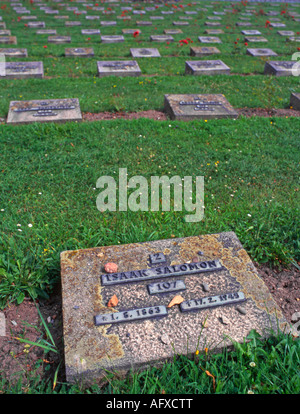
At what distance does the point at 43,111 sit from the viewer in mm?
5262

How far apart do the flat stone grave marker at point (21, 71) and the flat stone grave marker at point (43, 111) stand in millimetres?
1929

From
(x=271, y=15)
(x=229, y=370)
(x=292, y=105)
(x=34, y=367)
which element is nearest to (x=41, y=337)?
(x=34, y=367)

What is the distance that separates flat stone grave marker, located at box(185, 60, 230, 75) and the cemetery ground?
0.58 feet

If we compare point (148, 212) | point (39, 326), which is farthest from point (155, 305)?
point (148, 212)

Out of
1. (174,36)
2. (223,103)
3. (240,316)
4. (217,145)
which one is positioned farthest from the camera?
(174,36)

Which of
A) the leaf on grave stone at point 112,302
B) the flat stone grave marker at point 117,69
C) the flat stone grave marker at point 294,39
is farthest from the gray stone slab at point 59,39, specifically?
the leaf on grave stone at point 112,302

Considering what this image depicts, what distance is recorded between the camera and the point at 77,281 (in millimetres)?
2418

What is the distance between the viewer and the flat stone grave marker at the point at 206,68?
7.38 metres

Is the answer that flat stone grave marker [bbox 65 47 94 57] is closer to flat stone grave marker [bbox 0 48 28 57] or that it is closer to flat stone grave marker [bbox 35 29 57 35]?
flat stone grave marker [bbox 0 48 28 57]

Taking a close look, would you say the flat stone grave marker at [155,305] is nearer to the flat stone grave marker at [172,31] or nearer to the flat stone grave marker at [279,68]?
the flat stone grave marker at [279,68]

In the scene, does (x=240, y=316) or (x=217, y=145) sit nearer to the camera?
(x=240, y=316)

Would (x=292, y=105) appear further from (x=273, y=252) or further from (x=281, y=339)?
(x=281, y=339)

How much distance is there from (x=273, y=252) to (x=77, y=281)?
1.61 m

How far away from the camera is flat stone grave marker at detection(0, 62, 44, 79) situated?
7.07 m
